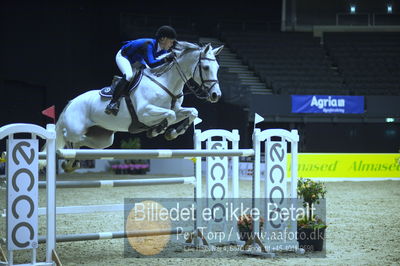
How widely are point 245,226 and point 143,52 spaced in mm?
1980

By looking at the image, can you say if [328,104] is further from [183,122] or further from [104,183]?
[104,183]

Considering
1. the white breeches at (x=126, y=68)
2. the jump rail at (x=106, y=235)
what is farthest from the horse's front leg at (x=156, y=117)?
the jump rail at (x=106, y=235)

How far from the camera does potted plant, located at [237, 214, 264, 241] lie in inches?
211

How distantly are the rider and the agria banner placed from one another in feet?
38.4

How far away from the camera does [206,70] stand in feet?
18.0

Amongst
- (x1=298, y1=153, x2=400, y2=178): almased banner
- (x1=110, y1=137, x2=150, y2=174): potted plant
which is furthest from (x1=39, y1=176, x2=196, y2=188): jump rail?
(x1=110, y1=137, x2=150, y2=174): potted plant

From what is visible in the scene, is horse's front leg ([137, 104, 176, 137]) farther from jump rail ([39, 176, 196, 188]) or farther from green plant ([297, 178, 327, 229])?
green plant ([297, 178, 327, 229])

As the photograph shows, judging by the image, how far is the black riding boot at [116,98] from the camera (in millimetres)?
5656

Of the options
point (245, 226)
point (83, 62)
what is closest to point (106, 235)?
point (245, 226)

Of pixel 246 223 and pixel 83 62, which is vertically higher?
pixel 83 62

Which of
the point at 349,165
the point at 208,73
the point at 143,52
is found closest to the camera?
the point at 208,73

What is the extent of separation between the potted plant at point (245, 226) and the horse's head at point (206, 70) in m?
1.11

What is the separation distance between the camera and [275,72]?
63.5ft

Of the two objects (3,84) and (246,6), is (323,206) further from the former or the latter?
(246,6)
